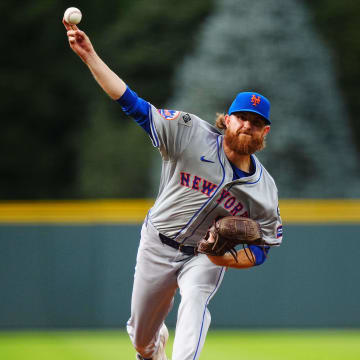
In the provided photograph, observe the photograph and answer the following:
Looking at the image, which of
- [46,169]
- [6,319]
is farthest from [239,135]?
[46,169]

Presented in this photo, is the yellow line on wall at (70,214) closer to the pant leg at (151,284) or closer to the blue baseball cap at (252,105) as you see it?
the pant leg at (151,284)

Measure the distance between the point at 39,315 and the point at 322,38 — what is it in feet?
42.2

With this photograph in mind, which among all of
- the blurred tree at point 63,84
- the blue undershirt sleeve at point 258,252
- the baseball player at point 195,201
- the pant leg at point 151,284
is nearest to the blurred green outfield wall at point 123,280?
the pant leg at point 151,284

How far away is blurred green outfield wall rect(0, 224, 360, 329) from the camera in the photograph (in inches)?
302

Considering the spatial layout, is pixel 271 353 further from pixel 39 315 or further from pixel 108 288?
pixel 39 315

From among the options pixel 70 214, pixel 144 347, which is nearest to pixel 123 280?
pixel 70 214

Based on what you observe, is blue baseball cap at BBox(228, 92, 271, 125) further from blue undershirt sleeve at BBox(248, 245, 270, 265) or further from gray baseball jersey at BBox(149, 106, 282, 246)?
blue undershirt sleeve at BBox(248, 245, 270, 265)

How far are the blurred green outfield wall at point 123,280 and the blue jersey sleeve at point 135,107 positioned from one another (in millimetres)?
3724

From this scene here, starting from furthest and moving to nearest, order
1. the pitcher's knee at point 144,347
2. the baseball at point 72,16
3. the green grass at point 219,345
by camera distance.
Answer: the green grass at point 219,345, the pitcher's knee at point 144,347, the baseball at point 72,16

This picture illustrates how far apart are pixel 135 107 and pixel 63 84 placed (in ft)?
60.1

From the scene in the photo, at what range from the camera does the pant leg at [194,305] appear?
416 centimetres

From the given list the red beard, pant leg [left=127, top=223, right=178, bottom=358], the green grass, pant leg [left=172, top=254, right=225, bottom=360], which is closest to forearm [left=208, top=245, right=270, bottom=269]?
pant leg [left=172, top=254, right=225, bottom=360]

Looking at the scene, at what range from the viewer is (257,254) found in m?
4.44

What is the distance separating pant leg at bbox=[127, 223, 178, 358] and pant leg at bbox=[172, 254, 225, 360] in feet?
0.35
